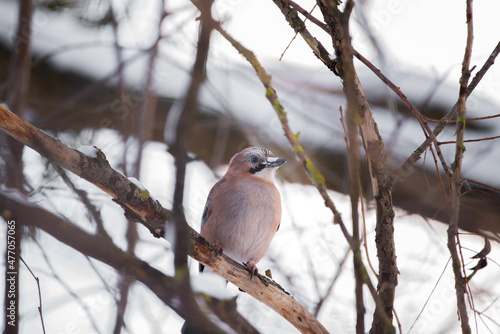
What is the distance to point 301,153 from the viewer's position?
2.13 meters

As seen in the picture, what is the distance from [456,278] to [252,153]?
194 cm

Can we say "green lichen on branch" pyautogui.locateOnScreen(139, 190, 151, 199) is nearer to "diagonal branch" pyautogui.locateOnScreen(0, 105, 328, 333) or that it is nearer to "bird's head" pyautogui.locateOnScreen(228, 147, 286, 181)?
"diagonal branch" pyautogui.locateOnScreen(0, 105, 328, 333)

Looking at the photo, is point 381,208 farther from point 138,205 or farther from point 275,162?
point 275,162

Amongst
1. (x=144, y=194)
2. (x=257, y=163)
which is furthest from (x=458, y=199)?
(x=257, y=163)

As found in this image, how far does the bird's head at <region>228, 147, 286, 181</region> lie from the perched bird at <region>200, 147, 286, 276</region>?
→ 0.23ft

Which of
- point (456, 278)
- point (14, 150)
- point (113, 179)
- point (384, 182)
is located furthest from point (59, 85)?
point (456, 278)

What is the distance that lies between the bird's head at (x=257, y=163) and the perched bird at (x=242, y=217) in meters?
0.07

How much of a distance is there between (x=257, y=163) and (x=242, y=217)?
18.9 inches

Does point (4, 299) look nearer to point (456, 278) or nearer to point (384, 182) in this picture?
point (384, 182)

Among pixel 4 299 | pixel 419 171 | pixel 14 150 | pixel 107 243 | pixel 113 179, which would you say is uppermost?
pixel 419 171

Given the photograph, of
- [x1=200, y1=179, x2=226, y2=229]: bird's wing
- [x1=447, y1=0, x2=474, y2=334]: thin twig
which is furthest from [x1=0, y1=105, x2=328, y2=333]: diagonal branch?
[x1=447, y1=0, x2=474, y2=334]: thin twig

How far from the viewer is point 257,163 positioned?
346cm

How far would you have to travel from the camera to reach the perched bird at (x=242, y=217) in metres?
3.13

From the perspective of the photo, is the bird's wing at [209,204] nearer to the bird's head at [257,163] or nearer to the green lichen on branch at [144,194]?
the bird's head at [257,163]
